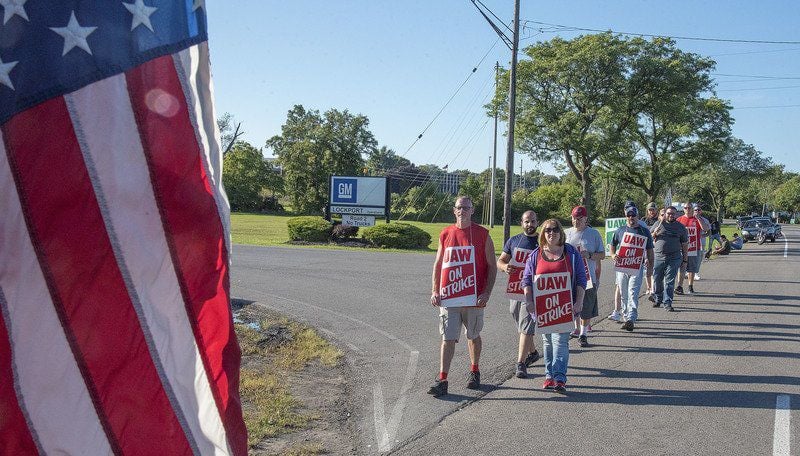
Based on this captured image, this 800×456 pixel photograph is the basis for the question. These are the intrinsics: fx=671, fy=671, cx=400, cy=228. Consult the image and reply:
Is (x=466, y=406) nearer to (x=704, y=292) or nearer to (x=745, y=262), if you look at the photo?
(x=704, y=292)

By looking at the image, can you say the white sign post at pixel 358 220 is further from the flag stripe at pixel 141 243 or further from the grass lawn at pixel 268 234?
the flag stripe at pixel 141 243

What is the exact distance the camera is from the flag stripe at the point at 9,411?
172 centimetres

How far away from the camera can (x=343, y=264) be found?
19.4m

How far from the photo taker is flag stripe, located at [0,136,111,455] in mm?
1677

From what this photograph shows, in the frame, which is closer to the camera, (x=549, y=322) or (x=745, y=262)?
(x=549, y=322)

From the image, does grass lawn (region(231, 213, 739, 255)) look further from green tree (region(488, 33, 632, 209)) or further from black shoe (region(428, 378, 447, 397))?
black shoe (region(428, 378, 447, 397))

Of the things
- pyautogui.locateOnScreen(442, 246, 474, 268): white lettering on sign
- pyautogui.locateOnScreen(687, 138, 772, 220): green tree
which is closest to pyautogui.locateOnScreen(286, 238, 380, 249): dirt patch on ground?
pyautogui.locateOnScreen(442, 246, 474, 268): white lettering on sign

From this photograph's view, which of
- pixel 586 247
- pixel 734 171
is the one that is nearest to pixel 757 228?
pixel 734 171

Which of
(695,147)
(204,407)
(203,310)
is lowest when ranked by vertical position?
(204,407)

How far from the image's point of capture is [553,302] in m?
6.94

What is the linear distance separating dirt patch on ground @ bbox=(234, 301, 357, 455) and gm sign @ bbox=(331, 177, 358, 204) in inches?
790

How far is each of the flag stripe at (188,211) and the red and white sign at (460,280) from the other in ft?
16.2

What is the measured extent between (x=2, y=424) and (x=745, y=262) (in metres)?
27.8

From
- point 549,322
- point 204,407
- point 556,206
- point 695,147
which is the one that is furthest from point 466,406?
point 556,206
